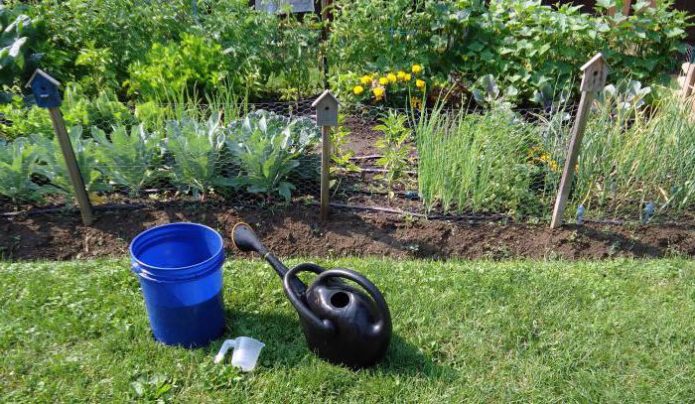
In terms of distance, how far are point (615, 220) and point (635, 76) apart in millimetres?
1888

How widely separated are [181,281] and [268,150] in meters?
1.37

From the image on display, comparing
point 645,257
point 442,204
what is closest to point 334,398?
point 442,204

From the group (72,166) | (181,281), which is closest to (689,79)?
(181,281)

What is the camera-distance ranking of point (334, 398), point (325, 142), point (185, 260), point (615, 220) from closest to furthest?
point (334, 398), point (185, 260), point (325, 142), point (615, 220)

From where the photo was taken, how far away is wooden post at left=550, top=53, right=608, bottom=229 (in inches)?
114

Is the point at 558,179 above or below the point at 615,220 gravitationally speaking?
above

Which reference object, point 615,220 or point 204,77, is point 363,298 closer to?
point 615,220

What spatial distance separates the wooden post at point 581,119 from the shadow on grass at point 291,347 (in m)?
1.40

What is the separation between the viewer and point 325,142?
10.3ft

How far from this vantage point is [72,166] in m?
3.15

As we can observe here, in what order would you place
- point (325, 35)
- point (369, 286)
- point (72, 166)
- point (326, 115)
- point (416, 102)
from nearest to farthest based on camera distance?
point (369, 286)
point (326, 115)
point (72, 166)
point (416, 102)
point (325, 35)

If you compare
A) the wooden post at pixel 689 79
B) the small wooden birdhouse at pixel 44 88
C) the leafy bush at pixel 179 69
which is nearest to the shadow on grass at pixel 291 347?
the small wooden birdhouse at pixel 44 88

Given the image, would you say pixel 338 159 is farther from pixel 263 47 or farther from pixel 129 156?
pixel 263 47

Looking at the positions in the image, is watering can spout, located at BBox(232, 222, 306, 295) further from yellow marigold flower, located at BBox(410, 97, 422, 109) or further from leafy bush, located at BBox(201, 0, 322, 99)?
yellow marigold flower, located at BBox(410, 97, 422, 109)
